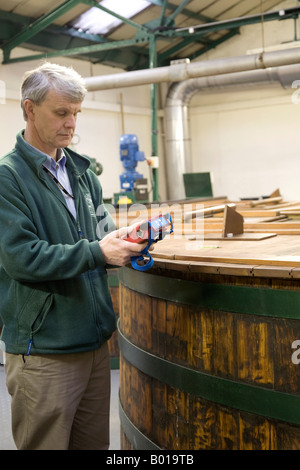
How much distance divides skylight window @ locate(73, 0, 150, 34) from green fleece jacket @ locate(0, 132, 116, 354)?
9408 mm

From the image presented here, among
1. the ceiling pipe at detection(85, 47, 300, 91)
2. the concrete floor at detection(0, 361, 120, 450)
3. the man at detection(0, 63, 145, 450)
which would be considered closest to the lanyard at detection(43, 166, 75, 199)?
the man at detection(0, 63, 145, 450)

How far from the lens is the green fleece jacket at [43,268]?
1.75 metres

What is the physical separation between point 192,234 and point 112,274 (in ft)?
5.20

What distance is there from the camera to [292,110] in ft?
44.2

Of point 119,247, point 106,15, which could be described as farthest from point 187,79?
point 119,247

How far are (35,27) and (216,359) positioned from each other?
9224 mm

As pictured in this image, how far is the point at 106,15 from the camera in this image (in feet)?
36.3

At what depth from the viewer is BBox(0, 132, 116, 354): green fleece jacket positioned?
175cm

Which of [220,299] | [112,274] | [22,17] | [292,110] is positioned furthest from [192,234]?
[292,110]

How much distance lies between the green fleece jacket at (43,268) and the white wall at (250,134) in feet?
39.7
